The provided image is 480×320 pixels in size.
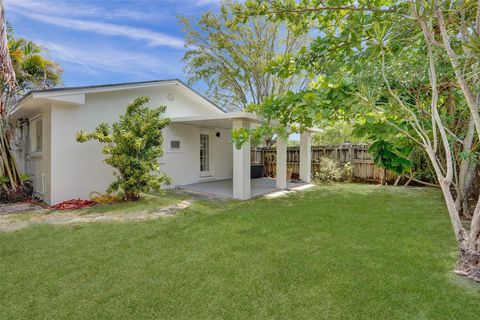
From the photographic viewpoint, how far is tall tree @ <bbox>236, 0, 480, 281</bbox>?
347cm

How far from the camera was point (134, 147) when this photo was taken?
7539mm

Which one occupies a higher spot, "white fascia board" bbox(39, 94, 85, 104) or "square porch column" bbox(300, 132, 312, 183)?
"white fascia board" bbox(39, 94, 85, 104)

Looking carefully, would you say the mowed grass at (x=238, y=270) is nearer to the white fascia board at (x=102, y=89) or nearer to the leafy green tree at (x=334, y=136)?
the white fascia board at (x=102, y=89)

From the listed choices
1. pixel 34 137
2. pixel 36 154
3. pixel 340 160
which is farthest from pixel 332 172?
pixel 34 137

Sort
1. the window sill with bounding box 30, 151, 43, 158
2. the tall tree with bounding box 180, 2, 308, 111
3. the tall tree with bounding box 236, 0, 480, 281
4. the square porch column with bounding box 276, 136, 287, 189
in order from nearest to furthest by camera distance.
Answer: the tall tree with bounding box 236, 0, 480, 281 < the window sill with bounding box 30, 151, 43, 158 < the square porch column with bounding box 276, 136, 287, 189 < the tall tree with bounding box 180, 2, 308, 111

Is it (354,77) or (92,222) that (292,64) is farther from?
(92,222)

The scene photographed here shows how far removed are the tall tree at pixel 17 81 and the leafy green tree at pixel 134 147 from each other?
3.05 meters

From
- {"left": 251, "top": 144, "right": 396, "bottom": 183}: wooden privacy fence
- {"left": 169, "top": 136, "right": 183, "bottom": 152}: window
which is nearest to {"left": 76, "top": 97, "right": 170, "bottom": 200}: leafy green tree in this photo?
{"left": 169, "top": 136, "right": 183, "bottom": 152}: window

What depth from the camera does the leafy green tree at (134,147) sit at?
7.52 meters

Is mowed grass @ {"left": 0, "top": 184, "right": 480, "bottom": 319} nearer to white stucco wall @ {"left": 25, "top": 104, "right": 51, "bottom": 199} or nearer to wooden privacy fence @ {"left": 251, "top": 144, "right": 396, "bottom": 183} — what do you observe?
white stucco wall @ {"left": 25, "top": 104, "right": 51, "bottom": 199}

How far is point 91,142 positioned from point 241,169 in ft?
16.4

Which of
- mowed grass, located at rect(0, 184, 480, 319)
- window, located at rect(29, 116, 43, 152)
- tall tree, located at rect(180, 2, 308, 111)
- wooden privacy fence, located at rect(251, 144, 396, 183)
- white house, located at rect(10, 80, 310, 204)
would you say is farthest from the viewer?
tall tree, located at rect(180, 2, 308, 111)

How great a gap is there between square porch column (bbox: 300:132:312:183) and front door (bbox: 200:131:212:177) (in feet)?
15.1

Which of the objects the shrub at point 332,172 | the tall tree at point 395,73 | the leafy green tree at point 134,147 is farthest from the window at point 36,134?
the shrub at point 332,172
